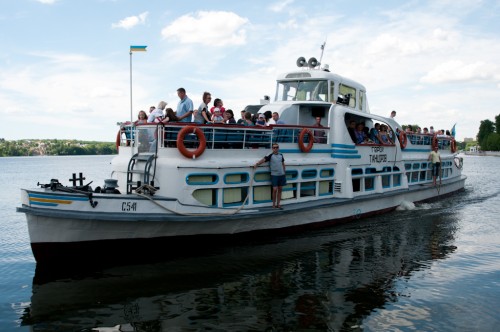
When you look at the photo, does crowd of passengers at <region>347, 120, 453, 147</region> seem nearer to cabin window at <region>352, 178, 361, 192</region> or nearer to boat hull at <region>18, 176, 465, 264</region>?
cabin window at <region>352, 178, 361, 192</region>

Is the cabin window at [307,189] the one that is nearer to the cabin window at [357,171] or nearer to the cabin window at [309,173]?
the cabin window at [309,173]

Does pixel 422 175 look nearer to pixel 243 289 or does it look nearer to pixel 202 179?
pixel 202 179

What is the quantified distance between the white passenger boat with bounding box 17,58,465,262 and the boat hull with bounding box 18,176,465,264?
2 centimetres

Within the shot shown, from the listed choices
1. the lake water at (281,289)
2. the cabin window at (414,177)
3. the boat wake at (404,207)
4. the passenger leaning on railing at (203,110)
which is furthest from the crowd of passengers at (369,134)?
the passenger leaning on railing at (203,110)

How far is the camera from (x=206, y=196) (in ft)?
36.8

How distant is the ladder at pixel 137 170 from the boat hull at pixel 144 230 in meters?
1.38

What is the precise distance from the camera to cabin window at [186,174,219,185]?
10.8m

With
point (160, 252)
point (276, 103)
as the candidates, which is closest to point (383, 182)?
point (276, 103)

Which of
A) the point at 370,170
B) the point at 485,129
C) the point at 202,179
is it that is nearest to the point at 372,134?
the point at 370,170

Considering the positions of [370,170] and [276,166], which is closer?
[276,166]

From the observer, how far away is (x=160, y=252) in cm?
1063

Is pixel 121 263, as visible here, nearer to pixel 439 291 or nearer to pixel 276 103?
pixel 439 291

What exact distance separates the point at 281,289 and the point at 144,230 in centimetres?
348

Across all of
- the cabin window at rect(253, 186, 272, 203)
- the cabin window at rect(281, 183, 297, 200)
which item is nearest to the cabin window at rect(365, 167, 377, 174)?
the cabin window at rect(281, 183, 297, 200)
